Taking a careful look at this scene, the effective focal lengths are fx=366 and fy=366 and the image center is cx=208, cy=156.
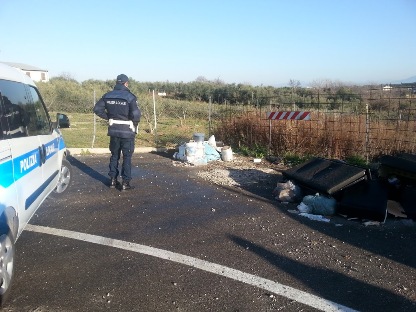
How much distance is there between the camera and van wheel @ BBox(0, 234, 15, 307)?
3.18m

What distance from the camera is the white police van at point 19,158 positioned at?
10.7 ft

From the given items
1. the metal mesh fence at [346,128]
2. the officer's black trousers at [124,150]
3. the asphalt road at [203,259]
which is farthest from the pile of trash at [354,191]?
the officer's black trousers at [124,150]

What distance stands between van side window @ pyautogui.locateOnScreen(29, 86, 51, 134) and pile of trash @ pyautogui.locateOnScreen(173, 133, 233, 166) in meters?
4.62

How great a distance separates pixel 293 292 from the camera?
11.4ft

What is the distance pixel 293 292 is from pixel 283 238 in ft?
4.56

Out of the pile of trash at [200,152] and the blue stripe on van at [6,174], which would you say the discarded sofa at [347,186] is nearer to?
the pile of trash at [200,152]

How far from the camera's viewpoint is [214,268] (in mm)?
3934

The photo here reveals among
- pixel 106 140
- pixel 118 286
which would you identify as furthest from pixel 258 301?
pixel 106 140

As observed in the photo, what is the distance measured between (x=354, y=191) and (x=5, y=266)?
4.83 m

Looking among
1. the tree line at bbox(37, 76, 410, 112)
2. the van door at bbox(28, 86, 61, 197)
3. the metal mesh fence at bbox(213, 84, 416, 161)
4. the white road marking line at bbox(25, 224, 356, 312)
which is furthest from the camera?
the tree line at bbox(37, 76, 410, 112)

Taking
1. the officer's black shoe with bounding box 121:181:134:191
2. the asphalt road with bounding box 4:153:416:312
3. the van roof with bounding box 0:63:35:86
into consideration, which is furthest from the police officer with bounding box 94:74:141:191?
the van roof with bounding box 0:63:35:86

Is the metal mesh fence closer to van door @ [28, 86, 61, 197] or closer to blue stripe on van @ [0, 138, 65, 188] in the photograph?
van door @ [28, 86, 61, 197]

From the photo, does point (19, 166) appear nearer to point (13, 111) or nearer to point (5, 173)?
point (5, 173)

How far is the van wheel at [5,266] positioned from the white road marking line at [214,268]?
1347 mm
